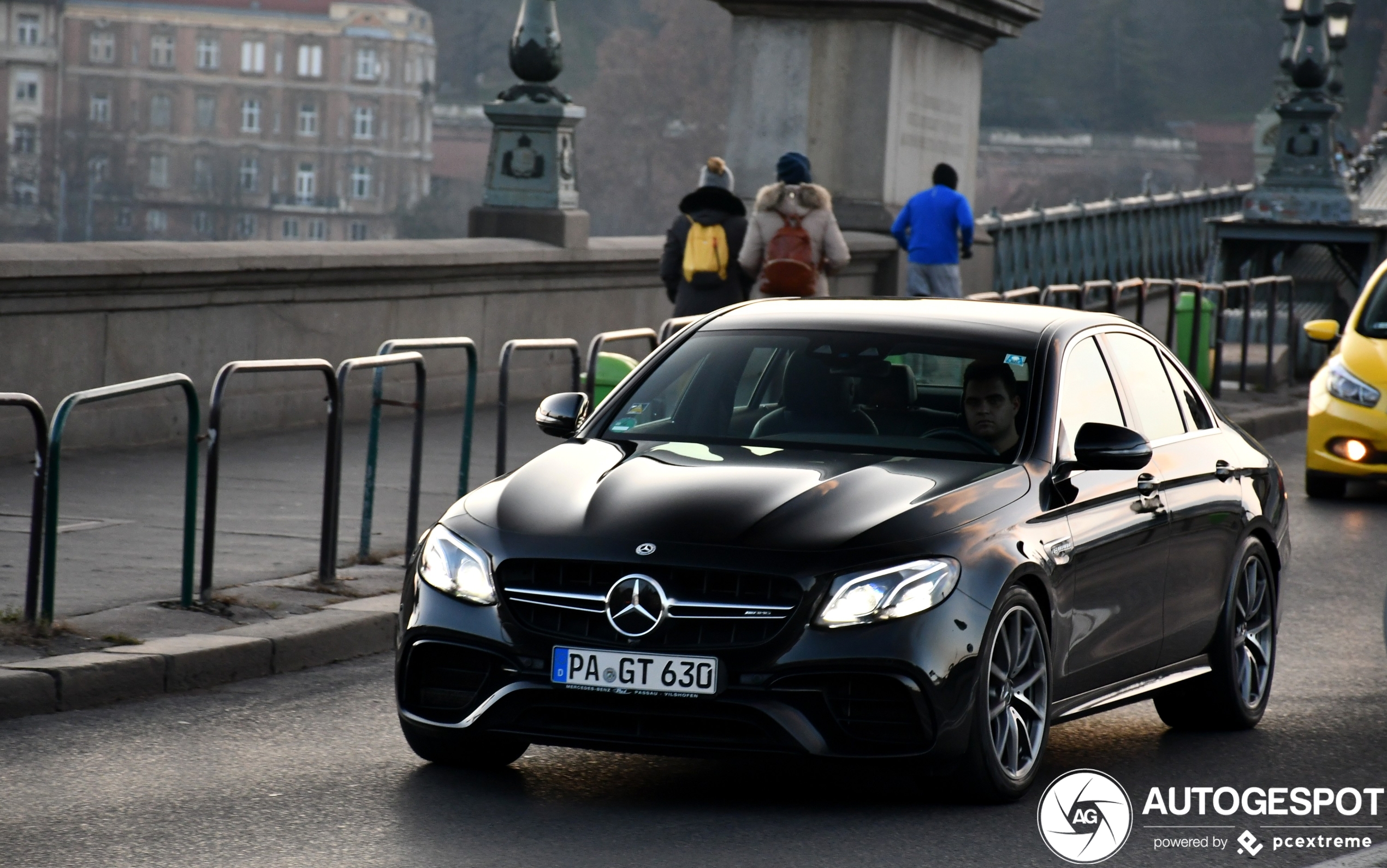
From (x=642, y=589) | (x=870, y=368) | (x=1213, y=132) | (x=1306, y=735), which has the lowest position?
(x=1306, y=735)

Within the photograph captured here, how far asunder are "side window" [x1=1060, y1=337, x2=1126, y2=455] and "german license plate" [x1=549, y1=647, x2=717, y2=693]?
147 centimetres

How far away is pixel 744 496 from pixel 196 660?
7.70 ft

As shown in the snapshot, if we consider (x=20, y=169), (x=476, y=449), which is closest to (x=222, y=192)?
(x=20, y=169)

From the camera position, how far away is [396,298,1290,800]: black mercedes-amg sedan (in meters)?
5.32

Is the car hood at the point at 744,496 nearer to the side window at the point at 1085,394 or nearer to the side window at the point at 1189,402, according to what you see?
the side window at the point at 1085,394

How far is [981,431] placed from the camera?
20.5 ft

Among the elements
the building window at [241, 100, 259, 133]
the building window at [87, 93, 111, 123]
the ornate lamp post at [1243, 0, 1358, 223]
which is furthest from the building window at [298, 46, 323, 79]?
the ornate lamp post at [1243, 0, 1358, 223]

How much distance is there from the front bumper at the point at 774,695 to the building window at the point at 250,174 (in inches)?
5875

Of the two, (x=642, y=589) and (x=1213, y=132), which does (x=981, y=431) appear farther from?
(x=1213, y=132)

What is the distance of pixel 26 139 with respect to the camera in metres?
140

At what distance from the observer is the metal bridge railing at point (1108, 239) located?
27.3 m

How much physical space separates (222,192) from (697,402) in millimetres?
147252

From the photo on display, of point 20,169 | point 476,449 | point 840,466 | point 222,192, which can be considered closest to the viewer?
point 840,466

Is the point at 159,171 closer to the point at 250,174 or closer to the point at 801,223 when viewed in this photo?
the point at 250,174
